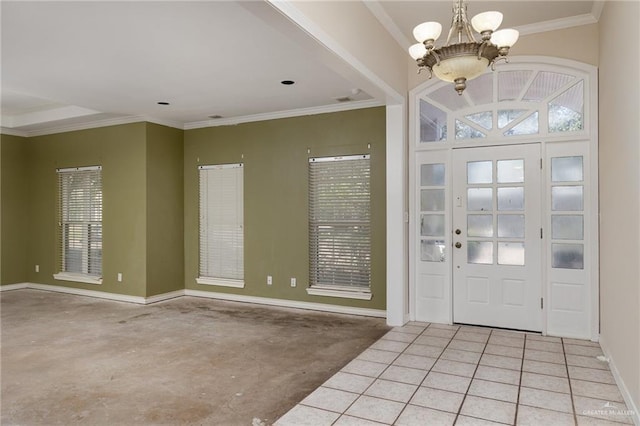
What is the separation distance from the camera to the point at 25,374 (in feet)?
11.4


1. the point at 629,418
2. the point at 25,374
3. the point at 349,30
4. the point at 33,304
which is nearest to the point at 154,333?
the point at 25,374

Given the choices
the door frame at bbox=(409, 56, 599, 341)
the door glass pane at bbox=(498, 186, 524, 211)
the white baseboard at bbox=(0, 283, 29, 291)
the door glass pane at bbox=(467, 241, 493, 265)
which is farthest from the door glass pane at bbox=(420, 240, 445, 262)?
the white baseboard at bbox=(0, 283, 29, 291)

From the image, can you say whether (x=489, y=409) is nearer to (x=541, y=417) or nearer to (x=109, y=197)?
(x=541, y=417)

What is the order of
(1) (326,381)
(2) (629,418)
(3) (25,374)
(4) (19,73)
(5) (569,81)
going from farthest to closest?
(4) (19,73) < (5) (569,81) < (3) (25,374) < (1) (326,381) < (2) (629,418)

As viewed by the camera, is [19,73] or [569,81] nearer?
[569,81]

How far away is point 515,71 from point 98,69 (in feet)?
14.1

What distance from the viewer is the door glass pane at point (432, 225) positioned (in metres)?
4.75

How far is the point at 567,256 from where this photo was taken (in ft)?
13.7

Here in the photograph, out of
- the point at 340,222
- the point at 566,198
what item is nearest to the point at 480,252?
the point at 566,198

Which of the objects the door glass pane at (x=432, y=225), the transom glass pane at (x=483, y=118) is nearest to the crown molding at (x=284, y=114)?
Answer: the transom glass pane at (x=483, y=118)

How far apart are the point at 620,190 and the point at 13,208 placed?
8.74m

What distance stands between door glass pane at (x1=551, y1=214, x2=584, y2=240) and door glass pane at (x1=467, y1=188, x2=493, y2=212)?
62cm

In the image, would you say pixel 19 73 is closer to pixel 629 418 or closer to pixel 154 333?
pixel 154 333

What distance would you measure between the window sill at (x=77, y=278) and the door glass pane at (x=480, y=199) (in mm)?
5643
